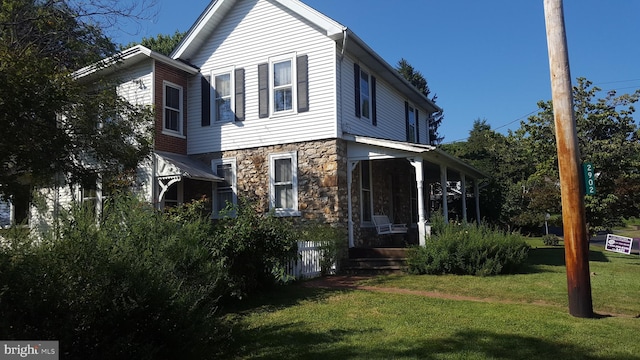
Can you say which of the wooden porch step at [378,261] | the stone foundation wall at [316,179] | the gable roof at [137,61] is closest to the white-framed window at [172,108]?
the gable roof at [137,61]

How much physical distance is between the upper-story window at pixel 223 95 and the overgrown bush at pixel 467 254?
7229 millimetres

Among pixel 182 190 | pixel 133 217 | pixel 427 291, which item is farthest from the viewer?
pixel 182 190

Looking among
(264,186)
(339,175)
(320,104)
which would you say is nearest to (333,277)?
(339,175)

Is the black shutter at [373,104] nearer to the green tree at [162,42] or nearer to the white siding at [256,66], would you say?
the white siding at [256,66]

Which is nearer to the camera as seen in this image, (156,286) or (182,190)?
(156,286)

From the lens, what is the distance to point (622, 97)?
17.9 meters

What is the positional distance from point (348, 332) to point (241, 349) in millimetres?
1386

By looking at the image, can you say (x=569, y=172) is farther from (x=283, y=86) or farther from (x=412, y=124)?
(x=412, y=124)

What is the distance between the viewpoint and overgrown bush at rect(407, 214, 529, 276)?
1084 cm

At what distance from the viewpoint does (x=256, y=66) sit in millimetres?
14531

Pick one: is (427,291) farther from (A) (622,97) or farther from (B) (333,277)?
(A) (622,97)

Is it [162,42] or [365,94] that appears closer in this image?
[365,94]

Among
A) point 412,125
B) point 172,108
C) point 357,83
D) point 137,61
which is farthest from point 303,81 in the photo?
point 412,125

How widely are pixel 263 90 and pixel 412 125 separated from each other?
789 cm
